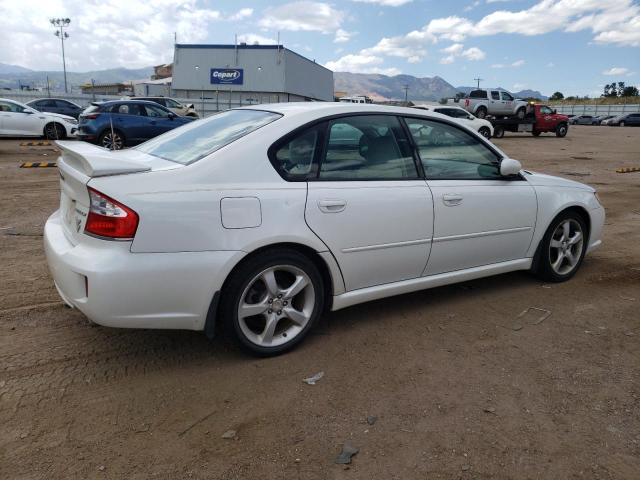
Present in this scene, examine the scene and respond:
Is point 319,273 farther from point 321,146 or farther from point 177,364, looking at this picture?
point 177,364

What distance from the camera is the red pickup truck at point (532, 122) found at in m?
28.3

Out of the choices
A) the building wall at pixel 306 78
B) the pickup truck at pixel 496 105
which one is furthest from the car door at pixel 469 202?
the building wall at pixel 306 78

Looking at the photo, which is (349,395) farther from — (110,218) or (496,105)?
(496,105)

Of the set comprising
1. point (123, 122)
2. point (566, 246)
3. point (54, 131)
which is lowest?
point (566, 246)

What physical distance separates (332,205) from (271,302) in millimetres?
712

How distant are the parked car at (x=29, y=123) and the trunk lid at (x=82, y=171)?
1530 cm

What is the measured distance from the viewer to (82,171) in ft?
10.1

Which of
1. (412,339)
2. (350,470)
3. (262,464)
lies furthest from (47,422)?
(412,339)

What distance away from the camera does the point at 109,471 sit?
7.50 ft

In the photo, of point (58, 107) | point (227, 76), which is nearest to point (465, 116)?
point (58, 107)

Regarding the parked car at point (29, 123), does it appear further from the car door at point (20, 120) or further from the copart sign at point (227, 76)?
the copart sign at point (227, 76)

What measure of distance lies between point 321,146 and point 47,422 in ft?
7.19

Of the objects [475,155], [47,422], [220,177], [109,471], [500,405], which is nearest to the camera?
[109,471]

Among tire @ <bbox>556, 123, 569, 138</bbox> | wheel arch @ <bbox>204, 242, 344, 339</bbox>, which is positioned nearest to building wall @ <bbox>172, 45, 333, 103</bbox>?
tire @ <bbox>556, 123, 569, 138</bbox>
